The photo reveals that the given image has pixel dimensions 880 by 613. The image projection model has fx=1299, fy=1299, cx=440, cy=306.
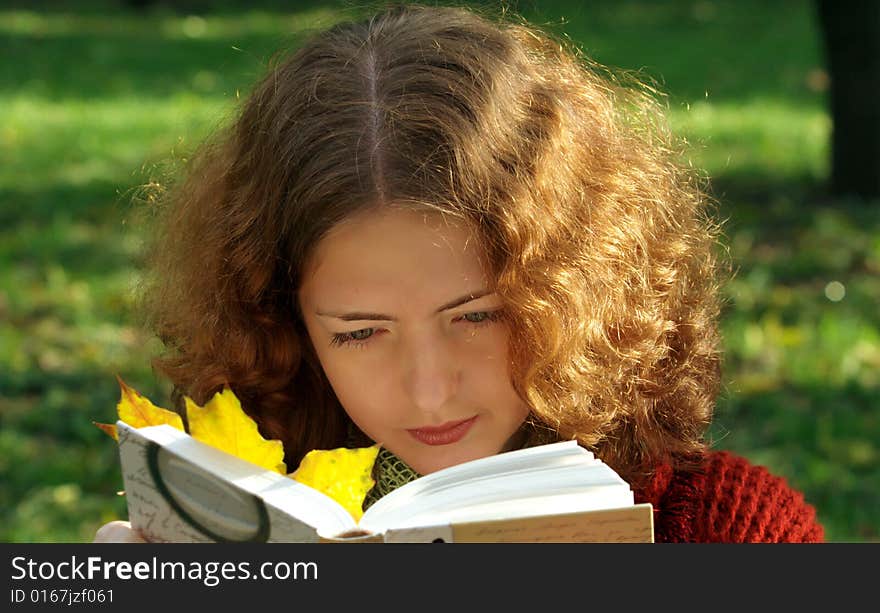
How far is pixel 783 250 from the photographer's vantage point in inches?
223

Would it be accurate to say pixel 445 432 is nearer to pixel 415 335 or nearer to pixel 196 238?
pixel 415 335

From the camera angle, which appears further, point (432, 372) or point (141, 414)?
point (432, 372)

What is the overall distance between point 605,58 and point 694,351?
8.28 meters

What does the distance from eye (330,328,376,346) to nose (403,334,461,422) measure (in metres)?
0.08

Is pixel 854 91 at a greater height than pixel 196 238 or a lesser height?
greater

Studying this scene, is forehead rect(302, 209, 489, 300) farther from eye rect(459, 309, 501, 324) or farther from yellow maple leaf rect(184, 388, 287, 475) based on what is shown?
yellow maple leaf rect(184, 388, 287, 475)

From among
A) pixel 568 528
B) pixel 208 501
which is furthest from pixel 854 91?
pixel 208 501

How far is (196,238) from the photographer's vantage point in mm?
2191

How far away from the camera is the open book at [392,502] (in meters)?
1.39

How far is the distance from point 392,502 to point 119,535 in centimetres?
38

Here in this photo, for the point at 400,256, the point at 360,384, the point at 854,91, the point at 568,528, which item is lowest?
the point at 568,528

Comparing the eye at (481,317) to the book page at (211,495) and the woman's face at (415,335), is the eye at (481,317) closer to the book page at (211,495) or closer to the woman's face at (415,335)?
the woman's face at (415,335)

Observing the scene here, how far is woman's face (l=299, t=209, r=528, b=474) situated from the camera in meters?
1.80

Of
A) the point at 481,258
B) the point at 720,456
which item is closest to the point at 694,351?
the point at 720,456
